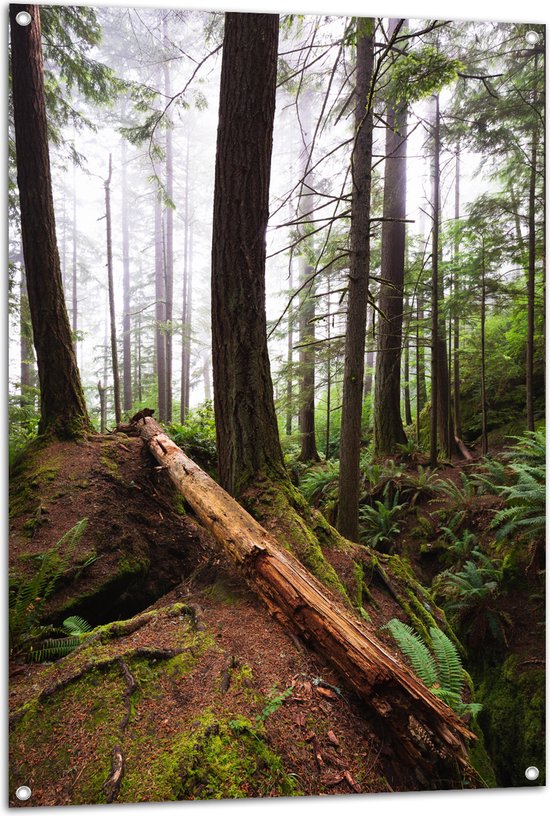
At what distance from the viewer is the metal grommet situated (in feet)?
7.68

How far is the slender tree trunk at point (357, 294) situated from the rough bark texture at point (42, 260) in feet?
7.97

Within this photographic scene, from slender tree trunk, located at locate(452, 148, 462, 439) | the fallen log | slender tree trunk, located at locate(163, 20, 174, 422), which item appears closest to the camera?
the fallen log

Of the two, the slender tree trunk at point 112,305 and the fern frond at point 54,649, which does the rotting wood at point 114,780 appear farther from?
the slender tree trunk at point 112,305

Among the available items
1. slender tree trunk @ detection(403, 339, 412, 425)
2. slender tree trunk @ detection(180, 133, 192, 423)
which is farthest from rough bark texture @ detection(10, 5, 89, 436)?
slender tree trunk @ detection(403, 339, 412, 425)

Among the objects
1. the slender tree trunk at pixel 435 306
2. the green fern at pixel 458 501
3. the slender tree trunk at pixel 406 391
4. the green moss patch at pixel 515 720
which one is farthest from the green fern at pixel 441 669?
the slender tree trunk at pixel 406 391

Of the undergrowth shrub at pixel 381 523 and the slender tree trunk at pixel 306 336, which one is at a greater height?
the slender tree trunk at pixel 306 336

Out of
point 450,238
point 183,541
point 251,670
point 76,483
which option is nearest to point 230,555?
point 251,670

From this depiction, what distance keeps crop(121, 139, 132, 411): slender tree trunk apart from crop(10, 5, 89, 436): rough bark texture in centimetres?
60

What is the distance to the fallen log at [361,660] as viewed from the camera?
1455mm

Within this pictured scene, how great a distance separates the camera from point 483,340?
405cm

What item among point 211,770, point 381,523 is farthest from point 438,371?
point 211,770

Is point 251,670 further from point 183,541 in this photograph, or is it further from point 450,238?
point 450,238

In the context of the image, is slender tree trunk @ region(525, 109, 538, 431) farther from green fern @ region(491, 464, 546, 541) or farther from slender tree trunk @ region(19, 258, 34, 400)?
slender tree trunk @ region(19, 258, 34, 400)

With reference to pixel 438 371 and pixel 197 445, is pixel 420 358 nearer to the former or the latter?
pixel 438 371
